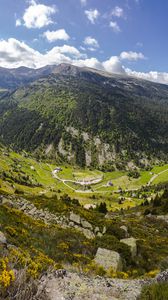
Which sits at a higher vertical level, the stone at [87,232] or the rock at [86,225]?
the stone at [87,232]

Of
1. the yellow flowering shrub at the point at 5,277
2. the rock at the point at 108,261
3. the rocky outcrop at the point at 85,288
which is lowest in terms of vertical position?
the rock at the point at 108,261

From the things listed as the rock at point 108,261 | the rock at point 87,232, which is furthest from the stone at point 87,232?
the rock at point 108,261

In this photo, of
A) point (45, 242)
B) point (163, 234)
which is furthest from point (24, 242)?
point (163, 234)

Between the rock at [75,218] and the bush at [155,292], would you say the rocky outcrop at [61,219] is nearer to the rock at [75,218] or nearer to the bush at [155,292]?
the rock at [75,218]

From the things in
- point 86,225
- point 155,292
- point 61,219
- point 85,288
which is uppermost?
point 155,292

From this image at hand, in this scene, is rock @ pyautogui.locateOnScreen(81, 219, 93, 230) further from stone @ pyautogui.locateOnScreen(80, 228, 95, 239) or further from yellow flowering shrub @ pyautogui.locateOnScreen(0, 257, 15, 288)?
yellow flowering shrub @ pyautogui.locateOnScreen(0, 257, 15, 288)

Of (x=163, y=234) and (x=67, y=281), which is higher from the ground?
(x=67, y=281)

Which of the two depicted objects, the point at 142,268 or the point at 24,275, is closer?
the point at 24,275

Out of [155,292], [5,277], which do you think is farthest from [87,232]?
[5,277]

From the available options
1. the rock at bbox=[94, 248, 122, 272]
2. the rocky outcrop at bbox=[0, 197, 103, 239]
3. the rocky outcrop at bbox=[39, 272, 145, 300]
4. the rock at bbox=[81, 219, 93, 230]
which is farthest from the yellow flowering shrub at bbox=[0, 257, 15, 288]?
the rock at bbox=[81, 219, 93, 230]

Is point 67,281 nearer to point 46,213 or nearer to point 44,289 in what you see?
point 44,289

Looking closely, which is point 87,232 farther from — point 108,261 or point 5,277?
point 5,277
